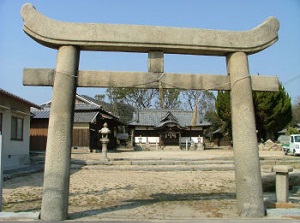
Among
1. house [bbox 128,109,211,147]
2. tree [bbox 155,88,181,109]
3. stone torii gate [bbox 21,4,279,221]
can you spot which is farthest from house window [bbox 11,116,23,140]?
tree [bbox 155,88,181,109]

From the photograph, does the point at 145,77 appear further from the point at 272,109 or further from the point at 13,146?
the point at 272,109

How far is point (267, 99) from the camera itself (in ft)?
126

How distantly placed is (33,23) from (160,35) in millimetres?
2756

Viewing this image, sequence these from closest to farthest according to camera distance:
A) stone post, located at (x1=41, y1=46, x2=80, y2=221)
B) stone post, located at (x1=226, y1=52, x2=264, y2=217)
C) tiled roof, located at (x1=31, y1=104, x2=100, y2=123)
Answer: stone post, located at (x1=41, y1=46, x2=80, y2=221) → stone post, located at (x1=226, y1=52, x2=264, y2=217) → tiled roof, located at (x1=31, y1=104, x2=100, y2=123)

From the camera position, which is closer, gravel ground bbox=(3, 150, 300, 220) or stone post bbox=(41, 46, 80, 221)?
stone post bbox=(41, 46, 80, 221)

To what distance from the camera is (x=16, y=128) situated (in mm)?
19484

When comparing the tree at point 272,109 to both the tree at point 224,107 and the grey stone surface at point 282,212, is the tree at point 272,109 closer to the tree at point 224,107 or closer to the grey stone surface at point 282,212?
the tree at point 224,107

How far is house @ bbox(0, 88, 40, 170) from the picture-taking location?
17.2 meters

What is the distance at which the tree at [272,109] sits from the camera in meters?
38.7

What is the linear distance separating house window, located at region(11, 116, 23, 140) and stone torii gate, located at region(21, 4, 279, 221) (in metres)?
13.1

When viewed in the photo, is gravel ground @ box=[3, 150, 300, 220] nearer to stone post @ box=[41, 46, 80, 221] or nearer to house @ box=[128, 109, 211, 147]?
stone post @ box=[41, 46, 80, 221]

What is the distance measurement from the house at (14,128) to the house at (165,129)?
26996 mm

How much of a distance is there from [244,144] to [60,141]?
156 inches

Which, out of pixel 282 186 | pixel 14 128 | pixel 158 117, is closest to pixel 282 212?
pixel 282 186
